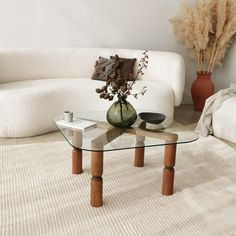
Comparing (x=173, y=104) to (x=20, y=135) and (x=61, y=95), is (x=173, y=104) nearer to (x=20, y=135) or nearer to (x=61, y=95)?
(x=61, y=95)

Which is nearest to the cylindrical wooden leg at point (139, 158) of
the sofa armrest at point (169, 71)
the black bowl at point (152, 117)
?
the black bowl at point (152, 117)

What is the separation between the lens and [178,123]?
3906 mm

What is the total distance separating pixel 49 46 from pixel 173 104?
165cm


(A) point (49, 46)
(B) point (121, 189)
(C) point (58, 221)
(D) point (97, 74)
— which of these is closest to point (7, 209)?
(C) point (58, 221)

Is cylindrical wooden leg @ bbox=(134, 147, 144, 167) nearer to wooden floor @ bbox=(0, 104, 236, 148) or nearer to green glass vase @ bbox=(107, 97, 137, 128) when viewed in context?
green glass vase @ bbox=(107, 97, 137, 128)

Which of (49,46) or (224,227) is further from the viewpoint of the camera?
(49,46)

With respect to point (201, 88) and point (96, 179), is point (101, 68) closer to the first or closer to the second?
point (201, 88)

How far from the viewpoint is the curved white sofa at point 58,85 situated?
10.7 ft

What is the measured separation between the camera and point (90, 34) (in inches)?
172

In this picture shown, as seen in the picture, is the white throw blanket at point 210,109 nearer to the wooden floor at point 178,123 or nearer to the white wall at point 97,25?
the wooden floor at point 178,123

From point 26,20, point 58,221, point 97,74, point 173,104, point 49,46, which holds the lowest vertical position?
point 58,221

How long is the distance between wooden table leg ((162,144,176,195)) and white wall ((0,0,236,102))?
8.21ft

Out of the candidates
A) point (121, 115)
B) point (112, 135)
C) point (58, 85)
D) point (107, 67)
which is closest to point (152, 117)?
point (121, 115)

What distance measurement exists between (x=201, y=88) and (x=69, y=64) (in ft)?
5.61
